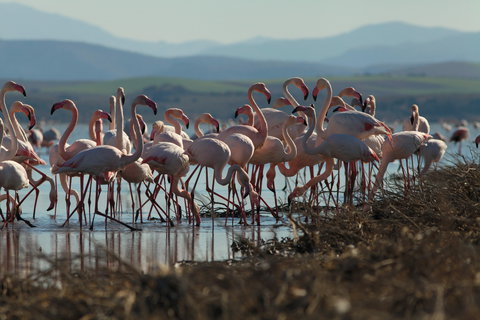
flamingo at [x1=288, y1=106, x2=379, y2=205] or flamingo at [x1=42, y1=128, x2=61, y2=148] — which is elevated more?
flamingo at [x1=288, y1=106, x2=379, y2=205]

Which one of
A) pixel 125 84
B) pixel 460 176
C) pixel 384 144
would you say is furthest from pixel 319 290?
pixel 125 84

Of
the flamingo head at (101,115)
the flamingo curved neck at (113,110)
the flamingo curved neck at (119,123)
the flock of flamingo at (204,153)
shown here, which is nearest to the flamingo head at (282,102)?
the flock of flamingo at (204,153)

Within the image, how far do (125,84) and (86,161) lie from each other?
296 feet

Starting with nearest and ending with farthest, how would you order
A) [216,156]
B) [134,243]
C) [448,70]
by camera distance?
[134,243] → [216,156] → [448,70]

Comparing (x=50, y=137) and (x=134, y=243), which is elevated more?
(x=134, y=243)

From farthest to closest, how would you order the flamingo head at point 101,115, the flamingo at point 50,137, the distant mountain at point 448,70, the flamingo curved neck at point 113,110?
1. the distant mountain at point 448,70
2. the flamingo at point 50,137
3. the flamingo curved neck at point 113,110
4. the flamingo head at point 101,115

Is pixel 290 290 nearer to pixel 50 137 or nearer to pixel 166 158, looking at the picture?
pixel 166 158

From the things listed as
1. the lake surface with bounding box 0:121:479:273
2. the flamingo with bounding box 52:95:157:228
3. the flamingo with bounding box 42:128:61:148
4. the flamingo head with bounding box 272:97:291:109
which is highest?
the flamingo head with bounding box 272:97:291:109

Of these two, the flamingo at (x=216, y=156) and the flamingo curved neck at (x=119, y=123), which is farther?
the flamingo curved neck at (x=119, y=123)

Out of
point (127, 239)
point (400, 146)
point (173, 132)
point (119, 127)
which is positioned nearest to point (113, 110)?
point (173, 132)

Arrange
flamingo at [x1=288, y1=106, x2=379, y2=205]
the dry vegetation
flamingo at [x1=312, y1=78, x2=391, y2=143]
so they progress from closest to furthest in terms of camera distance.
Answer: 1. the dry vegetation
2. flamingo at [x1=288, y1=106, x2=379, y2=205]
3. flamingo at [x1=312, y1=78, x2=391, y2=143]

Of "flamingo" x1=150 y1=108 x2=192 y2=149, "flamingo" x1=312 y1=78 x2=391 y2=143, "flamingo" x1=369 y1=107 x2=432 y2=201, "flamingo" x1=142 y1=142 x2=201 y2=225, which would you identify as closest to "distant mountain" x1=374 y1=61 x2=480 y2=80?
"flamingo" x1=150 y1=108 x2=192 y2=149

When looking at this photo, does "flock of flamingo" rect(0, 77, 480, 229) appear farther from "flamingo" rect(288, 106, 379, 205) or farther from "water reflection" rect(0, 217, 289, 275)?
"water reflection" rect(0, 217, 289, 275)

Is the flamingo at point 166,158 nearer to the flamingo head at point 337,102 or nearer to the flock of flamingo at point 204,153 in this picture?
the flock of flamingo at point 204,153
